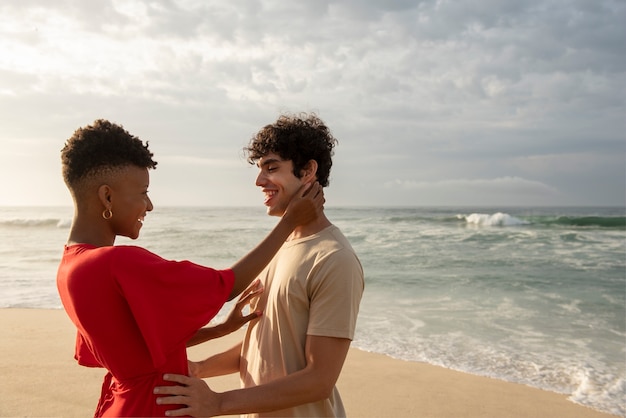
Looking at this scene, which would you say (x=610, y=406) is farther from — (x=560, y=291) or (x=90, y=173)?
(x=560, y=291)

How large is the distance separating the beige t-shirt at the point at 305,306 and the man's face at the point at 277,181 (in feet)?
0.85

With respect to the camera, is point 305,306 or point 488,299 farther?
point 488,299

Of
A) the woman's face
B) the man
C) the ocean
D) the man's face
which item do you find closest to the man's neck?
the man

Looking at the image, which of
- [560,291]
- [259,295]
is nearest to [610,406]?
[259,295]

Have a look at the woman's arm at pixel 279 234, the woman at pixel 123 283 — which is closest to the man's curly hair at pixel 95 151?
the woman at pixel 123 283

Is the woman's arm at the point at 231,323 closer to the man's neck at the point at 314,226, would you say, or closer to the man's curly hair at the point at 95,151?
the man's neck at the point at 314,226

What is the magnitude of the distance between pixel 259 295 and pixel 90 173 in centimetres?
97

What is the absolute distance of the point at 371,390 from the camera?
250 inches

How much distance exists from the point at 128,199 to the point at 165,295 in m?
0.40

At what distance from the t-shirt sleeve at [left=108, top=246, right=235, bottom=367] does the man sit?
0.17 meters

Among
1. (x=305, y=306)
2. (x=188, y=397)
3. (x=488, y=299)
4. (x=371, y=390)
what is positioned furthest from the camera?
(x=488, y=299)

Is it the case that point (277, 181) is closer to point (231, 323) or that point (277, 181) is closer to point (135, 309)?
point (231, 323)

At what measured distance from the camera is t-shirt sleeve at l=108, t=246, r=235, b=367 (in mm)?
1834

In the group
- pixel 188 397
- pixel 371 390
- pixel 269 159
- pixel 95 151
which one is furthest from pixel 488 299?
pixel 95 151
